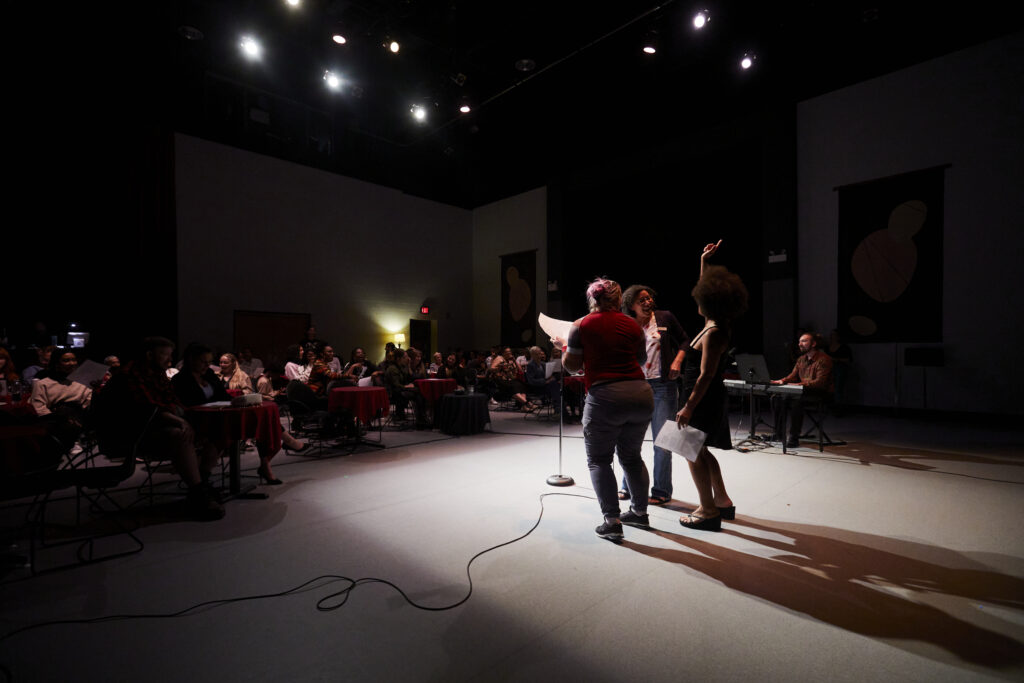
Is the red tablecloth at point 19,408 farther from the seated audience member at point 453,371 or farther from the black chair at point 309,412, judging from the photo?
the seated audience member at point 453,371

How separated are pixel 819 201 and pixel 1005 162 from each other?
8.25ft

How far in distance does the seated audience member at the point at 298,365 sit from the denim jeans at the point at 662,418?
217 inches

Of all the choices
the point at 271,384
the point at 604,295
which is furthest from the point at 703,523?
the point at 271,384

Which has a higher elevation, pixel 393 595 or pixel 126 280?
pixel 126 280

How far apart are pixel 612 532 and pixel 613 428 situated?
0.68 meters

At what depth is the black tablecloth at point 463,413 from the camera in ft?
22.4

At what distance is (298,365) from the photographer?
8055mm

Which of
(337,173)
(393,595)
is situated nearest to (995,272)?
(393,595)

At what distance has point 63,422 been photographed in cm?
411

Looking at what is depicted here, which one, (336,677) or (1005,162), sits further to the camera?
(1005,162)

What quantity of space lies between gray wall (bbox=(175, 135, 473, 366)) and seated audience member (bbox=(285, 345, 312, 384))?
2.90 metres

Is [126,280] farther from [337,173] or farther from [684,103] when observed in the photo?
[684,103]

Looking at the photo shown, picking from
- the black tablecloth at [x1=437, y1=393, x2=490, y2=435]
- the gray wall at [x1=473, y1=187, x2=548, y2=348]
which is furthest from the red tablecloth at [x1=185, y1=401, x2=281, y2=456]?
the gray wall at [x1=473, y1=187, x2=548, y2=348]

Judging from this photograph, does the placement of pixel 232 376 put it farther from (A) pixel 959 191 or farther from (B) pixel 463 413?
(A) pixel 959 191
